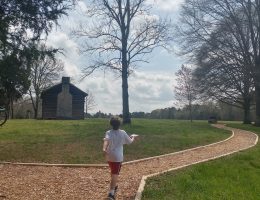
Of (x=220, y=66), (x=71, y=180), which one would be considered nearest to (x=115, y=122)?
(x=71, y=180)

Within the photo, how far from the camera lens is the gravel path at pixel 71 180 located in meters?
10.1

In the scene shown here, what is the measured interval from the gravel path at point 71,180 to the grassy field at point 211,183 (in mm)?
677

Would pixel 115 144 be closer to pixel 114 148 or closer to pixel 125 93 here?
pixel 114 148

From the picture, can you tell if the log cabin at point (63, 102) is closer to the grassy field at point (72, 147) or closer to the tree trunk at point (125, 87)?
the tree trunk at point (125, 87)

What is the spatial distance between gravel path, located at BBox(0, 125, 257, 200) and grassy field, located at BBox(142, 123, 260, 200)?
68cm

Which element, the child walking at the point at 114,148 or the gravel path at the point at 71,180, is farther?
the gravel path at the point at 71,180

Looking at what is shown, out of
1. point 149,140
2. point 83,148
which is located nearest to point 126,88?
point 149,140

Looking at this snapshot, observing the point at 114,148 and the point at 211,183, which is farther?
the point at 211,183

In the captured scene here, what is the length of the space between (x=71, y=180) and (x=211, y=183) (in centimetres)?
345

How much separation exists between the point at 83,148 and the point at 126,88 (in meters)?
14.8

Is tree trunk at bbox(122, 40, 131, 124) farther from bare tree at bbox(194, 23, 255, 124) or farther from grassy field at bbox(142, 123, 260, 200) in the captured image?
grassy field at bbox(142, 123, 260, 200)

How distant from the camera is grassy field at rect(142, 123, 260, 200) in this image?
9.96 meters

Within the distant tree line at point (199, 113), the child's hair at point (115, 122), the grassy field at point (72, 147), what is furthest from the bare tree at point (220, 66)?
the child's hair at point (115, 122)

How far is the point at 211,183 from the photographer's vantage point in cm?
1137
